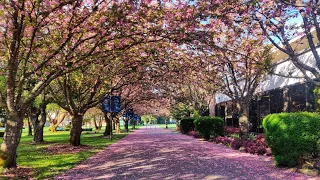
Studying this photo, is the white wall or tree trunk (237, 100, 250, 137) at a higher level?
the white wall

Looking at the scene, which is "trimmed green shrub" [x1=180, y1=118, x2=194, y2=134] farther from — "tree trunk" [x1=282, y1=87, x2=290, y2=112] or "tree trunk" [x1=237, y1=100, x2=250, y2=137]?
"tree trunk" [x1=237, y1=100, x2=250, y2=137]

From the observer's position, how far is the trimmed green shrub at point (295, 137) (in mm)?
8383

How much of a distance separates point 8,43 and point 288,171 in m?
9.38

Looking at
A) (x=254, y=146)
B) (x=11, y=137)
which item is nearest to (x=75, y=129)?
(x=11, y=137)

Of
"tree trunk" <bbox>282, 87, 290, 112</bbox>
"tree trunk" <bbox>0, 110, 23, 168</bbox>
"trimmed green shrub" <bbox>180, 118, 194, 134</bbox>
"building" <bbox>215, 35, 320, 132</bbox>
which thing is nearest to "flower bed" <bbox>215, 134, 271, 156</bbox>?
"building" <bbox>215, 35, 320, 132</bbox>

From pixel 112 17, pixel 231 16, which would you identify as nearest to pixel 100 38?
pixel 112 17

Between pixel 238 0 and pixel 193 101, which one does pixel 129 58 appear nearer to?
pixel 238 0

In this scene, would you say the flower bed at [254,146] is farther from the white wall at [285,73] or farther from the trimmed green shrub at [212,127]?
the trimmed green shrub at [212,127]

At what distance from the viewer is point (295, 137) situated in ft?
27.8

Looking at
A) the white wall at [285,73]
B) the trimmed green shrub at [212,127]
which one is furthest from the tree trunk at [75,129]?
the white wall at [285,73]

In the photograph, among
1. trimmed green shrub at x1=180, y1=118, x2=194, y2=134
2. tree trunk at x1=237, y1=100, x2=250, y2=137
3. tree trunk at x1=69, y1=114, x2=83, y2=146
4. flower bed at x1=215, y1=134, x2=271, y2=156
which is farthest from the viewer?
trimmed green shrub at x1=180, y1=118, x2=194, y2=134

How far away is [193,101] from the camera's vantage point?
105 ft

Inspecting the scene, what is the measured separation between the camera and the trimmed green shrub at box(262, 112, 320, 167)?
838cm

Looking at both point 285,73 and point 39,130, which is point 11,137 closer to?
point 39,130
